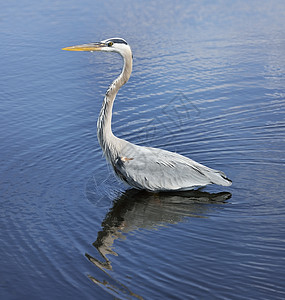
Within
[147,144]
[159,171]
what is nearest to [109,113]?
[159,171]

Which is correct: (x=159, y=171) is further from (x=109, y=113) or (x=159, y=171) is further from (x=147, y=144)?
(x=147, y=144)

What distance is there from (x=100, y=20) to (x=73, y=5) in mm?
3355

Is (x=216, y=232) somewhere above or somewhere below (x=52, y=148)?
below

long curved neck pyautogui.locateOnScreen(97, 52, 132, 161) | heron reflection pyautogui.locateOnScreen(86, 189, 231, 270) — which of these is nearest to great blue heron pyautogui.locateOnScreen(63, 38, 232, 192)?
long curved neck pyautogui.locateOnScreen(97, 52, 132, 161)

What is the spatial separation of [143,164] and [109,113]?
914mm

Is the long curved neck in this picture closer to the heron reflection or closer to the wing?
the wing

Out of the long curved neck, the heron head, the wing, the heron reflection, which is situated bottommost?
the heron reflection

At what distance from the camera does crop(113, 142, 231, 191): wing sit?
25.2 ft

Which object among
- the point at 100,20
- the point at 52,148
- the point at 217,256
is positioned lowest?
the point at 217,256

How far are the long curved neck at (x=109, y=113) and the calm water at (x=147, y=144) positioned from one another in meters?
0.55

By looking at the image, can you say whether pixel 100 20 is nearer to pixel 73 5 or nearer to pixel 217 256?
pixel 73 5

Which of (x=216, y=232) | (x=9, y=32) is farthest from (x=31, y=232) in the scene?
(x=9, y=32)

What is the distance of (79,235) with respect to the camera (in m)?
6.65

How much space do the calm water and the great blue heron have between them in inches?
9.1
